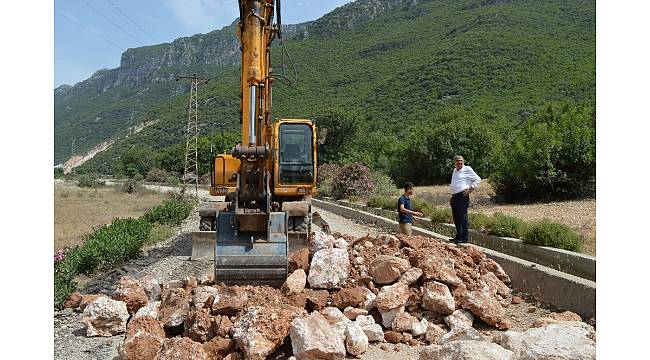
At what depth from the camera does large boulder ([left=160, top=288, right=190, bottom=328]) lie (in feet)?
16.7

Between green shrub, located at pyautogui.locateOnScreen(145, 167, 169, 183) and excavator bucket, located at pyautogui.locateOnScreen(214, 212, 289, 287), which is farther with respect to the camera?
green shrub, located at pyautogui.locateOnScreen(145, 167, 169, 183)

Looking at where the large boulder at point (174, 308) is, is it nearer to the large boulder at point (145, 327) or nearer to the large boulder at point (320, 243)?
the large boulder at point (145, 327)

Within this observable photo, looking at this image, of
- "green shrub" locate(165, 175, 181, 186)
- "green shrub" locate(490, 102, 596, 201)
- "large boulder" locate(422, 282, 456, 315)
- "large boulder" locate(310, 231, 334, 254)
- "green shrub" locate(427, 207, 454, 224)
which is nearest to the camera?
"large boulder" locate(422, 282, 456, 315)

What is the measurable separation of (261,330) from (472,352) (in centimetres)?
177

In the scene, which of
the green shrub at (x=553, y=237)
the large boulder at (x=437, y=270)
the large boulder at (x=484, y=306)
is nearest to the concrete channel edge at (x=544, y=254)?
the green shrub at (x=553, y=237)

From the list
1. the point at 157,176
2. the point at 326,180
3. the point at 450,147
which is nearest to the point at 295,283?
the point at 326,180

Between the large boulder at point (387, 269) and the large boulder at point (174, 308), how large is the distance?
207 cm

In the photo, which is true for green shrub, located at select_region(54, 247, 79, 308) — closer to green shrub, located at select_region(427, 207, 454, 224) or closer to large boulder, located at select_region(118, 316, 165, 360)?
large boulder, located at select_region(118, 316, 165, 360)

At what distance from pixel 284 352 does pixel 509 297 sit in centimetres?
313

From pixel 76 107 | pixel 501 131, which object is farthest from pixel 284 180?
pixel 76 107

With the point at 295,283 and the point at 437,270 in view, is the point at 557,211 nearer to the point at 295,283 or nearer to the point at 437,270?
the point at 437,270

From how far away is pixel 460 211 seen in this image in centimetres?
798

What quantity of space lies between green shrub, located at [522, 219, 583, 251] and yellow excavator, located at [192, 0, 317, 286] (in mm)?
3770

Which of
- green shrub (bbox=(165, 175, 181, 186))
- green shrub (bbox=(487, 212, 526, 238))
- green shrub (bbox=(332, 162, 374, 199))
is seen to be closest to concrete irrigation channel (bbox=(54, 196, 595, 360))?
green shrub (bbox=(487, 212, 526, 238))
